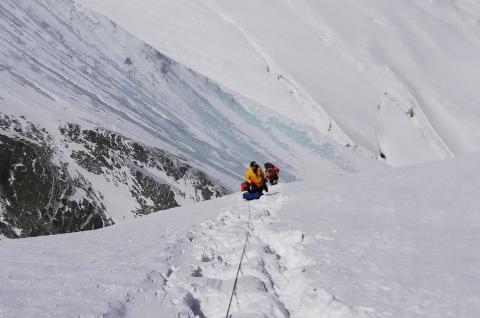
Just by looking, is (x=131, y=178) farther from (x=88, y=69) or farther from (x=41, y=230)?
(x=88, y=69)

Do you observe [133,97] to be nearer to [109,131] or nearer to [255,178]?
[109,131]

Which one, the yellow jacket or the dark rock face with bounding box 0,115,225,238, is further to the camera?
the dark rock face with bounding box 0,115,225,238

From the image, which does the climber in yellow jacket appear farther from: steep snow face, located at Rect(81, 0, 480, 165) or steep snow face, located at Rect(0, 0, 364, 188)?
steep snow face, located at Rect(81, 0, 480, 165)

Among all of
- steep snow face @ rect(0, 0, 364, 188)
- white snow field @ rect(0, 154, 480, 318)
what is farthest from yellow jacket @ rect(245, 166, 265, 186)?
steep snow face @ rect(0, 0, 364, 188)

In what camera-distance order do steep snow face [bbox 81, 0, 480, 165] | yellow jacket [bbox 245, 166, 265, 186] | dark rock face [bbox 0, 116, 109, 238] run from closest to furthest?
yellow jacket [bbox 245, 166, 265, 186], dark rock face [bbox 0, 116, 109, 238], steep snow face [bbox 81, 0, 480, 165]

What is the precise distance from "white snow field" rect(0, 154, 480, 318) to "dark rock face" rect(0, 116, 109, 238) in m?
15.1

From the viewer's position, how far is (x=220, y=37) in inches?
1884

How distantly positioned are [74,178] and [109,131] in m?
5.02

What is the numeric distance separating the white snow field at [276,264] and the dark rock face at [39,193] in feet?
49.6

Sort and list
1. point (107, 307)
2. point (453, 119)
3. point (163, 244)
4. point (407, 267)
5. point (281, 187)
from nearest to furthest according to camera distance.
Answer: point (107, 307) → point (407, 267) → point (163, 244) → point (281, 187) → point (453, 119)

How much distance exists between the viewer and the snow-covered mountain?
75.4ft

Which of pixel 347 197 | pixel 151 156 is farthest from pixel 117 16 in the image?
pixel 347 197

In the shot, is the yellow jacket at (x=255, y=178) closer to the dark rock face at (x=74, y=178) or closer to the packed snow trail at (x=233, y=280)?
the packed snow trail at (x=233, y=280)

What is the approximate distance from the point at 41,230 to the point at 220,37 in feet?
100
